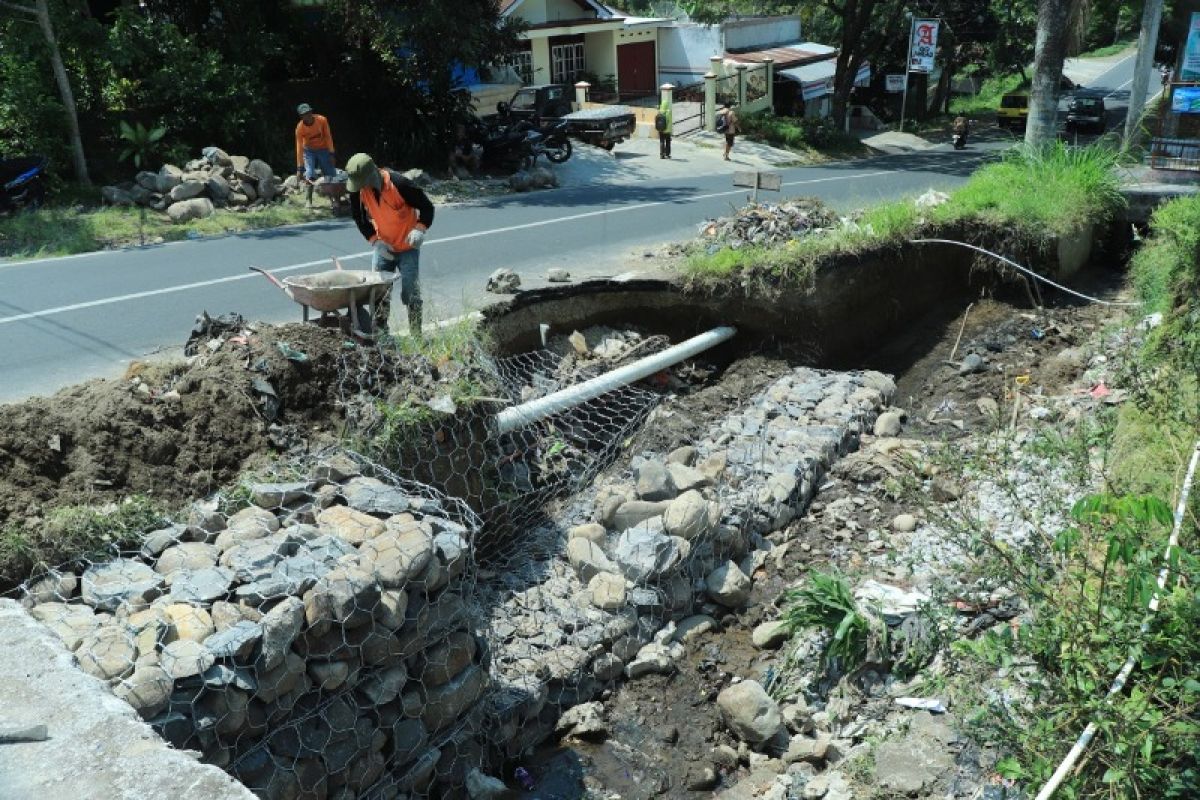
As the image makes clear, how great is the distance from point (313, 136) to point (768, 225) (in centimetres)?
694

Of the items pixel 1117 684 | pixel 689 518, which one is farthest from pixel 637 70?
pixel 1117 684

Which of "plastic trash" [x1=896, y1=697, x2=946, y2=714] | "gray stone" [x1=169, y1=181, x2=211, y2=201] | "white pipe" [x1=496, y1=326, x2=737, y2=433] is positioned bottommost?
"plastic trash" [x1=896, y1=697, x2=946, y2=714]

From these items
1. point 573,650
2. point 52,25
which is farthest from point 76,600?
point 52,25

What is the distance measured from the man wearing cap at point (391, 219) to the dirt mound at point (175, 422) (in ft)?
3.13

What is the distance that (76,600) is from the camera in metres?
4.79

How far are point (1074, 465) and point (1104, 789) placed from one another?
3.44 meters

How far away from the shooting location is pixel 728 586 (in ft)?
22.9

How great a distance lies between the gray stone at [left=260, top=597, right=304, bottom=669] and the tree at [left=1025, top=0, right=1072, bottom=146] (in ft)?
43.1

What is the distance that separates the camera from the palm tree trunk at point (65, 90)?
47.1 ft

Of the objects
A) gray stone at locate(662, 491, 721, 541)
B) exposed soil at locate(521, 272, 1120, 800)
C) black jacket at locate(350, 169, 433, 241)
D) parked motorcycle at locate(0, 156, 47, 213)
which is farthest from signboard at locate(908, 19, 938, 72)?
gray stone at locate(662, 491, 721, 541)

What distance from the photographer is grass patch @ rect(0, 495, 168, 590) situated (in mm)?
4910

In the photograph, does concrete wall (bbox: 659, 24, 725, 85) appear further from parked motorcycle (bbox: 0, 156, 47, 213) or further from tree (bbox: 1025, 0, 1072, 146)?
parked motorcycle (bbox: 0, 156, 47, 213)

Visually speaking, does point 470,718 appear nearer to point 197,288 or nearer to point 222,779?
point 222,779

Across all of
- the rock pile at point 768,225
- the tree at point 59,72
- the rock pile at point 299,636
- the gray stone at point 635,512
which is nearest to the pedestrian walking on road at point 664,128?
the rock pile at point 768,225
